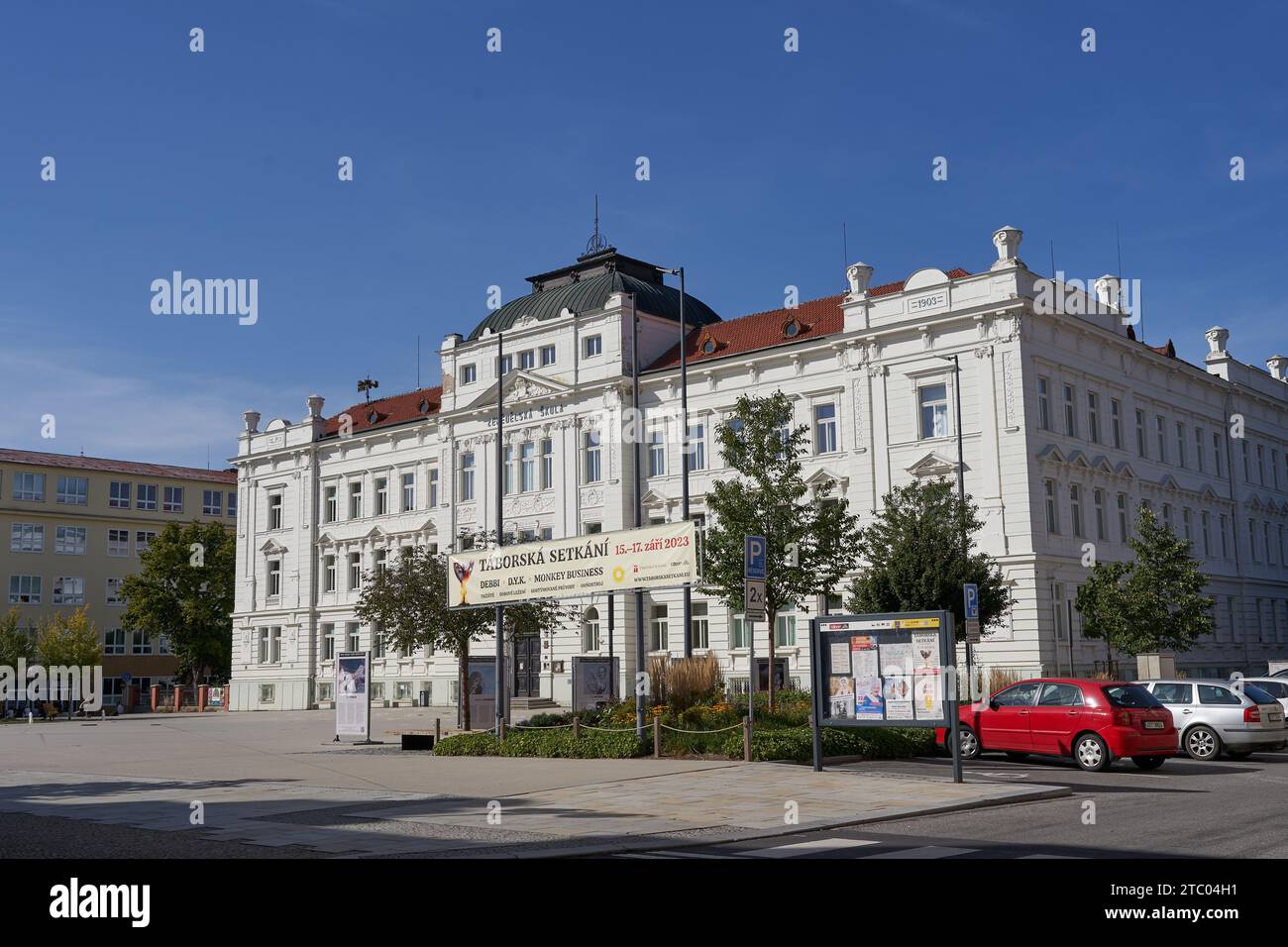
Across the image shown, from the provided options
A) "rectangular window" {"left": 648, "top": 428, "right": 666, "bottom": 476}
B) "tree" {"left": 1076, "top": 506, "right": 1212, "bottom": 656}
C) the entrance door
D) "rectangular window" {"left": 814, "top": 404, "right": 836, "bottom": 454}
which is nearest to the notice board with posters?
"tree" {"left": 1076, "top": 506, "right": 1212, "bottom": 656}

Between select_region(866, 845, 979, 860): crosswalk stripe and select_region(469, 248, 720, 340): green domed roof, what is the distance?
42889mm

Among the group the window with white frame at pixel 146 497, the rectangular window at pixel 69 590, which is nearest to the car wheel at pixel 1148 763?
the rectangular window at pixel 69 590

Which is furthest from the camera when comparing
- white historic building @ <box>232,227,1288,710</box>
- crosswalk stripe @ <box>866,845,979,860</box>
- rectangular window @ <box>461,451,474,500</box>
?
rectangular window @ <box>461,451,474,500</box>

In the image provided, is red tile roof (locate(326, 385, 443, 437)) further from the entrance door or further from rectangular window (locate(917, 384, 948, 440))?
rectangular window (locate(917, 384, 948, 440))

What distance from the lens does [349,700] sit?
1241 inches

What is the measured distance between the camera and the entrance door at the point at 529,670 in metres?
52.4

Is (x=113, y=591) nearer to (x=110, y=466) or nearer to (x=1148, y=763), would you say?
(x=110, y=466)

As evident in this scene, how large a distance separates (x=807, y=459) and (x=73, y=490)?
6000cm

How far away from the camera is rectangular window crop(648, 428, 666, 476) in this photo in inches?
1994

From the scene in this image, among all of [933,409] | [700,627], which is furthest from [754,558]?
[700,627]

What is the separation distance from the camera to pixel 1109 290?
48.2 m

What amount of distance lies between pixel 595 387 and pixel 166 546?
33835 mm

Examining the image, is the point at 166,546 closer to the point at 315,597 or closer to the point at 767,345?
the point at 315,597
